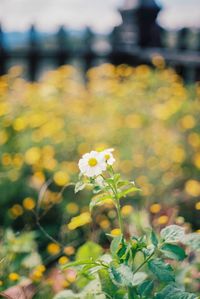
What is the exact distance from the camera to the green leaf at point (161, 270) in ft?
3.67

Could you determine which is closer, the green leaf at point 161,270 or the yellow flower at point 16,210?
the green leaf at point 161,270

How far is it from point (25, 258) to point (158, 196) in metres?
0.80

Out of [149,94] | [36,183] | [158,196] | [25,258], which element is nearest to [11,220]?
[36,183]

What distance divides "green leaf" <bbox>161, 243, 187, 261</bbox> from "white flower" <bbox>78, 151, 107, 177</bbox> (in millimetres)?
255

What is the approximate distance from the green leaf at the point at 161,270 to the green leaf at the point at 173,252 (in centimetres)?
3

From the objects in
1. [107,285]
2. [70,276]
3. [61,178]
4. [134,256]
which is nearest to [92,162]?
[134,256]

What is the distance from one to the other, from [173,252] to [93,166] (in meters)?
0.29

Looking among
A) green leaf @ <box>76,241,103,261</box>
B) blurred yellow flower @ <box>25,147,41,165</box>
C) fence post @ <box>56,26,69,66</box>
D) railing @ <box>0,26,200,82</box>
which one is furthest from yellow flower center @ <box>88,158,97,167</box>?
fence post @ <box>56,26,69,66</box>

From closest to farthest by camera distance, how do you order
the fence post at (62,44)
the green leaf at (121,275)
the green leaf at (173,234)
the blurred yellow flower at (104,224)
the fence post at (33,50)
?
the green leaf at (121,275) → the green leaf at (173,234) → the blurred yellow flower at (104,224) → the fence post at (33,50) → the fence post at (62,44)

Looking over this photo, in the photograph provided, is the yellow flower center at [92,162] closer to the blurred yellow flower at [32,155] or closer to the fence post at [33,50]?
the blurred yellow flower at [32,155]

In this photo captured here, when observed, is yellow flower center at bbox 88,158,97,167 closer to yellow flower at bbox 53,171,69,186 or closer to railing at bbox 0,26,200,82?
yellow flower at bbox 53,171,69,186

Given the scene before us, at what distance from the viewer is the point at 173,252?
46.0 inches

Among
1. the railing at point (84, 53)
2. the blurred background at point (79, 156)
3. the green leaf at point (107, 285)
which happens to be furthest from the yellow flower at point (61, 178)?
the railing at point (84, 53)

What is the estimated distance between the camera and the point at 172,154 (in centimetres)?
261
